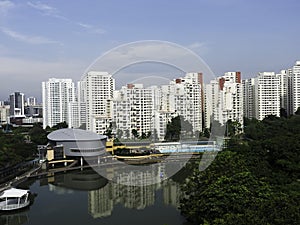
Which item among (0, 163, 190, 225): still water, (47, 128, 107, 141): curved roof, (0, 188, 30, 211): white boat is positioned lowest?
(0, 163, 190, 225): still water

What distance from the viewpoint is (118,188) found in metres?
6.30

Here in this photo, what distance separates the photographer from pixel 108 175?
264 inches

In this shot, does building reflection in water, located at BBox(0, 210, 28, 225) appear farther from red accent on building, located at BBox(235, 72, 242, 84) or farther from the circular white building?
red accent on building, located at BBox(235, 72, 242, 84)

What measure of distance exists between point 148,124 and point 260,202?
8.76ft

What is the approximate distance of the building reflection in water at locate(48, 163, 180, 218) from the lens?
513cm

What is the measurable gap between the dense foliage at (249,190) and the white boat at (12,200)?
7.98 ft

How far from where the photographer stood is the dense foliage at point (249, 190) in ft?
8.98

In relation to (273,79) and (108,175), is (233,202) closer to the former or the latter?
(108,175)

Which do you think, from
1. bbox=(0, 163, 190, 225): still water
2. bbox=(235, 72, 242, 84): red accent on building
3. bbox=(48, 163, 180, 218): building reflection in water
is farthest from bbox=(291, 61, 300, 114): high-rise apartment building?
bbox=(48, 163, 180, 218): building reflection in water

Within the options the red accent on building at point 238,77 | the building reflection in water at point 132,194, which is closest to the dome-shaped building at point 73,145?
the building reflection in water at point 132,194

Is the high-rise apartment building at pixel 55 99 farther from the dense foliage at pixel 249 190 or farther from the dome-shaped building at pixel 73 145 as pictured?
the dense foliage at pixel 249 190

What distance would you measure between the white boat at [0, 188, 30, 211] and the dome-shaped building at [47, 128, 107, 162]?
2503mm

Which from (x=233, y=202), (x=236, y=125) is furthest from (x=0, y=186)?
(x=236, y=125)

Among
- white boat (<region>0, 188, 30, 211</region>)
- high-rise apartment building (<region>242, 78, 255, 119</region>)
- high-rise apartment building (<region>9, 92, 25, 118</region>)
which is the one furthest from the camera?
high-rise apartment building (<region>9, 92, 25, 118</region>)
